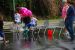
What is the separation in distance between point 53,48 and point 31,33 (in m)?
4.78

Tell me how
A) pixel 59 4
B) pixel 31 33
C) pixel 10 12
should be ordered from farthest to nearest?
pixel 59 4, pixel 10 12, pixel 31 33

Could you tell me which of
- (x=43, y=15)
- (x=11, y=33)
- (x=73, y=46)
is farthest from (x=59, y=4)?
(x=73, y=46)

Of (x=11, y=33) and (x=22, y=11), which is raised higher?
(x=22, y=11)

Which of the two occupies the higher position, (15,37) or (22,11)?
(22,11)

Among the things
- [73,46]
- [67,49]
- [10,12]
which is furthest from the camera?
[10,12]

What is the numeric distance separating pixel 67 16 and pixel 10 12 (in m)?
14.2

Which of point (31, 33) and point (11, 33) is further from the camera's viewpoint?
point (11, 33)

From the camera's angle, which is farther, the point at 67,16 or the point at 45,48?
the point at 67,16

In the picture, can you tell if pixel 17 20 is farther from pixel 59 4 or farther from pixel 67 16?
pixel 59 4

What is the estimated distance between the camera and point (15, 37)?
18.3 m

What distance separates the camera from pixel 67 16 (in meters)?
17.0

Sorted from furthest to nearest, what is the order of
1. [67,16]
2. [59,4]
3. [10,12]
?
1. [59,4]
2. [10,12]
3. [67,16]

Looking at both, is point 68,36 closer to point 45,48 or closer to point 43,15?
point 45,48

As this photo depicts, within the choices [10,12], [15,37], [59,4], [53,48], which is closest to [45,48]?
[53,48]
